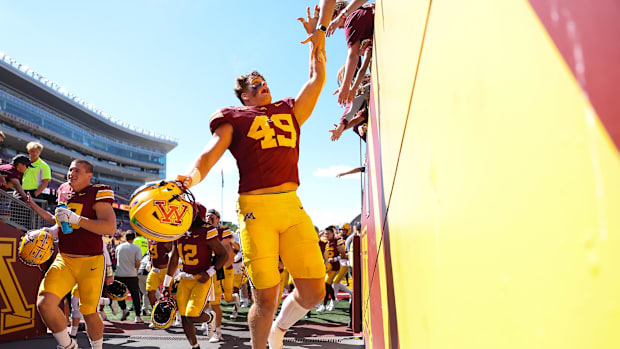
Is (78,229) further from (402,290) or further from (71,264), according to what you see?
(402,290)

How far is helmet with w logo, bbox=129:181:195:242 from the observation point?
193 cm

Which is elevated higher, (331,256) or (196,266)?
(196,266)

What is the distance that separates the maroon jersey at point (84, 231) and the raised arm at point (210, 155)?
2369mm

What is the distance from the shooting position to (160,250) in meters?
8.33

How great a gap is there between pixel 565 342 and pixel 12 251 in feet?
26.9

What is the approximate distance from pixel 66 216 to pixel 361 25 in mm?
3238

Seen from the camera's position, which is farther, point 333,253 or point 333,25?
point 333,253

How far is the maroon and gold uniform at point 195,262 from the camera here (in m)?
5.39

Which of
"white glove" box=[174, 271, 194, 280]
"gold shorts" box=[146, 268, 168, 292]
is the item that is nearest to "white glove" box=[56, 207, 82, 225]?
"white glove" box=[174, 271, 194, 280]

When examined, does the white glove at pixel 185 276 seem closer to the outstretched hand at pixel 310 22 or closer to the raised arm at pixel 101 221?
the raised arm at pixel 101 221

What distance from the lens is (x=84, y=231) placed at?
421 centimetres

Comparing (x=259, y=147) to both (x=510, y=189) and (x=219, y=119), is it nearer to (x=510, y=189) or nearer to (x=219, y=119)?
(x=219, y=119)

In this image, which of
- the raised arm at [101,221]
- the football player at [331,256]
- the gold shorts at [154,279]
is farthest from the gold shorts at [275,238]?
the football player at [331,256]

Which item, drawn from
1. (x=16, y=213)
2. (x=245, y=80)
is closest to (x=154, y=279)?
(x=16, y=213)
